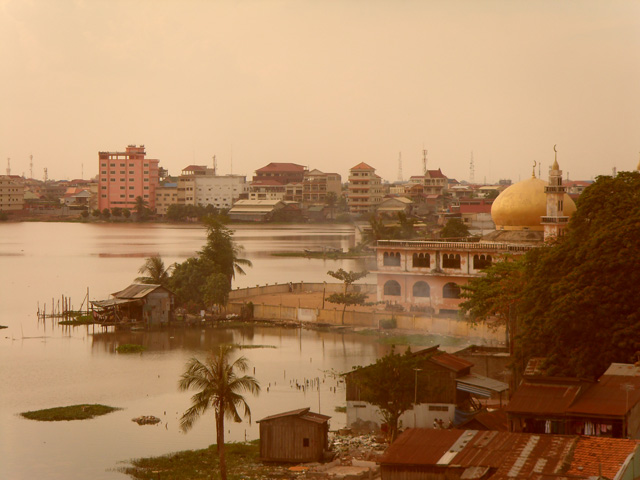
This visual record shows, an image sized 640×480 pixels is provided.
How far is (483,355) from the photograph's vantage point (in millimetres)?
23141

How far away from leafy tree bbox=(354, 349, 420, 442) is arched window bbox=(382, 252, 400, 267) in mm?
18004

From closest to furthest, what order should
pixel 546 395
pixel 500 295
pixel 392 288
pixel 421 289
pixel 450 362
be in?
pixel 546 395
pixel 450 362
pixel 500 295
pixel 421 289
pixel 392 288

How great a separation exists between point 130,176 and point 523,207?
101 m

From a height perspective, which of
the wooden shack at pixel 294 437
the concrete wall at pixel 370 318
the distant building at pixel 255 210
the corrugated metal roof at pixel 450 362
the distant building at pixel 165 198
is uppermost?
the distant building at pixel 165 198

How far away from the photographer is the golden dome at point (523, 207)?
36125mm

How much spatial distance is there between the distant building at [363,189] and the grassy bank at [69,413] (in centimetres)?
9844

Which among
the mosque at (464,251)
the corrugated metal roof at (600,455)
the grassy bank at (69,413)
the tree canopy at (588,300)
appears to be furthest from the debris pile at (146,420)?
the mosque at (464,251)

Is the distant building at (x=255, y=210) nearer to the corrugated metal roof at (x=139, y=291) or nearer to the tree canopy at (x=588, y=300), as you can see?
the corrugated metal roof at (x=139, y=291)

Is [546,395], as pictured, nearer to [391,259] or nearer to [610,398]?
[610,398]

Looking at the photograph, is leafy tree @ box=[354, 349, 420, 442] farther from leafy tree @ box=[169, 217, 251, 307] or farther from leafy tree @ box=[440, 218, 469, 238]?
leafy tree @ box=[440, 218, 469, 238]

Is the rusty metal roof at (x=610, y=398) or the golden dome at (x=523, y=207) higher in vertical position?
the golden dome at (x=523, y=207)

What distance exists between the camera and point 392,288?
36312mm

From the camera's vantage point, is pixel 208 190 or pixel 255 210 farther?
pixel 208 190

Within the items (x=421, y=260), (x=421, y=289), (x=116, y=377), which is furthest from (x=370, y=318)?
(x=116, y=377)
